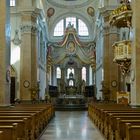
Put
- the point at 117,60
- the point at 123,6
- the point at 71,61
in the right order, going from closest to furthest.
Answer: the point at 123,6 < the point at 117,60 < the point at 71,61

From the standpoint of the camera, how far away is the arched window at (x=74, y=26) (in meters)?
42.5

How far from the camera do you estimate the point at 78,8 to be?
41.5 metres

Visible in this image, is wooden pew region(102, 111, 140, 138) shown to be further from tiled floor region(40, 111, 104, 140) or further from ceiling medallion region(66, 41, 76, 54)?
ceiling medallion region(66, 41, 76, 54)

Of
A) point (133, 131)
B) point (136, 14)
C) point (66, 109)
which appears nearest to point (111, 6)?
point (66, 109)

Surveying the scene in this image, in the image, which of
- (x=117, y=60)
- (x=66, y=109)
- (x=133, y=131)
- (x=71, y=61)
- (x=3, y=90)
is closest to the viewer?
(x=133, y=131)

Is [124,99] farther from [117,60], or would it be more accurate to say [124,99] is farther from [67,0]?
[67,0]

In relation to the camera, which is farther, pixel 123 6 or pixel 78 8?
pixel 78 8

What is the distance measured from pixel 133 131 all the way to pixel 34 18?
73.0 ft

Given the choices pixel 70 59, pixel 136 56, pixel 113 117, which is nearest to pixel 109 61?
pixel 136 56

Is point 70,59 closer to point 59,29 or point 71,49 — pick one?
point 71,49

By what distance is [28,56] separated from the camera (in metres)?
26.0

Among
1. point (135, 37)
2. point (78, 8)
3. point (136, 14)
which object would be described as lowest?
point (135, 37)

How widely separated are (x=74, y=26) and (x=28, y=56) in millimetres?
17364

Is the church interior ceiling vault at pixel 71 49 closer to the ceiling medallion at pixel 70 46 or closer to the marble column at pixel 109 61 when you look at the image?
the ceiling medallion at pixel 70 46
